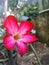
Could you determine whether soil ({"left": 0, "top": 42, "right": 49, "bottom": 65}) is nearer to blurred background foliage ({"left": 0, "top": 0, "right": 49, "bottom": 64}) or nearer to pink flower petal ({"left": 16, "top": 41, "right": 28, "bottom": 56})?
blurred background foliage ({"left": 0, "top": 0, "right": 49, "bottom": 64})

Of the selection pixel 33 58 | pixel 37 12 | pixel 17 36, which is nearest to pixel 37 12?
pixel 37 12

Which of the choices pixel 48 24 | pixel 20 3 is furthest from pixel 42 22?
pixel 20 3

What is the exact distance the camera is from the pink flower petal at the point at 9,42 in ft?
1.11

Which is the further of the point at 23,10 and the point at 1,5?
the point at 23,10

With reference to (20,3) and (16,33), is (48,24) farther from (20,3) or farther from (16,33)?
(16,33)

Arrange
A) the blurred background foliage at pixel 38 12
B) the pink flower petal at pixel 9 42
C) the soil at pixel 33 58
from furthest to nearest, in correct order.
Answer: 1. the blurred background foliage at pixel 38 12
2. the soil at pixel 33 58
3. the pink flower petal at pixel 9 42

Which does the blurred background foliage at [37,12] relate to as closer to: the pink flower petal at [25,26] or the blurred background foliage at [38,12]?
the blurred background foliage at [38,12]

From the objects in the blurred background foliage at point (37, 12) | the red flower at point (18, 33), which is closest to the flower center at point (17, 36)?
the red flower at point (18, 33)

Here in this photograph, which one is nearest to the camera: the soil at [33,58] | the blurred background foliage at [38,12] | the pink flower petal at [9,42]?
the pink flower petal at [9,42]

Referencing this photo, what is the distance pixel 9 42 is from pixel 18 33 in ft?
0.12

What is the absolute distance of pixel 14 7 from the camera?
1.72m

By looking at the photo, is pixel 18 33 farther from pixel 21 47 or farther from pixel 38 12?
pixel 38 12

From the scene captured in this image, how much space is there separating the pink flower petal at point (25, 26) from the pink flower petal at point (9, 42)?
27 mm

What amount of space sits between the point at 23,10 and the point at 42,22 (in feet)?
1.41
